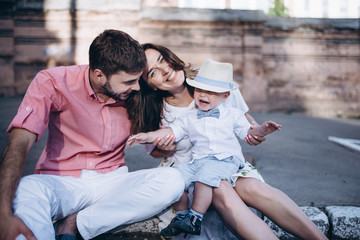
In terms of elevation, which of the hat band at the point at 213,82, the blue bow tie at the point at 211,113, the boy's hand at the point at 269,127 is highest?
the hat band at the point at 213,82

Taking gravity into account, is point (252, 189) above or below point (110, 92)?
below

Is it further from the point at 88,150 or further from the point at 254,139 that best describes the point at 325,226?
the point at 88,150

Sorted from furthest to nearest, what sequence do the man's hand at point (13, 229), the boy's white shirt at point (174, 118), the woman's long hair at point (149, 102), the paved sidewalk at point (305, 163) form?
the paved sidewalk at point (305, 163) < the boy's white shirt at point (174, 118) < the woman's long hair at point (149, 102) < the man's hand at point (13, 229)

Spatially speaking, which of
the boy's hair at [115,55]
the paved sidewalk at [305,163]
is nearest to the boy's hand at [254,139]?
the paved sidewalk at [305,163]

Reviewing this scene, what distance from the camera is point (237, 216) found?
2.06 m

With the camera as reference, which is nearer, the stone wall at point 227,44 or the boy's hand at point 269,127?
the boy's hand at point 269,127

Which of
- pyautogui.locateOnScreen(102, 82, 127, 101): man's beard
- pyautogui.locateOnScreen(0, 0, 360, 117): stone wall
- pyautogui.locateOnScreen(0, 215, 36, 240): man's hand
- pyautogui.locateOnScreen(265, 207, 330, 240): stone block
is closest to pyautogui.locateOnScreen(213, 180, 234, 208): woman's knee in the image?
pyautogui.locateOnScreen(265, 207, 330, 240): stone block

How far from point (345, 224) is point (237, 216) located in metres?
1.16

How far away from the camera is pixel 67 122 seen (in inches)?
94.3

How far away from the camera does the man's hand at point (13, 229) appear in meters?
1.64

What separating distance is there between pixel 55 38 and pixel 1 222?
6525mm

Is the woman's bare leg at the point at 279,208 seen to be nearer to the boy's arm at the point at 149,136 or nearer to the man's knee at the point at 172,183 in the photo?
the man's knee at the point at 172,183

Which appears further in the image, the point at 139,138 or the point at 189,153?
the point at 189,153

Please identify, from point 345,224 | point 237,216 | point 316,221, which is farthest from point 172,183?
point 345,224
